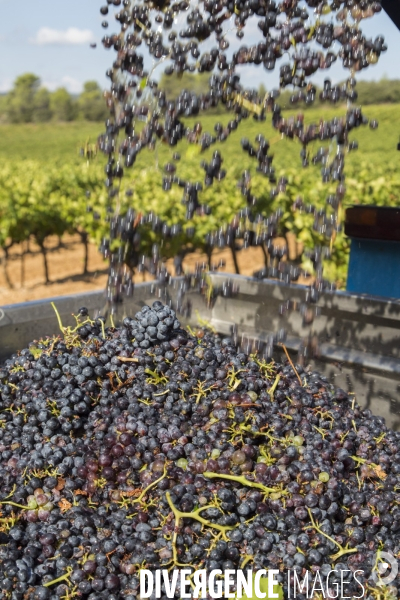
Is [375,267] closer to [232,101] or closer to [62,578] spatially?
[232,101]

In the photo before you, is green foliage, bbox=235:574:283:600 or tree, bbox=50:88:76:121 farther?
tree, bbox=50:88:76:121

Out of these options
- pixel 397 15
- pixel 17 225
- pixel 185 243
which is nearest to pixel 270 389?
pixel 397 15

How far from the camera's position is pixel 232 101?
5.32ft

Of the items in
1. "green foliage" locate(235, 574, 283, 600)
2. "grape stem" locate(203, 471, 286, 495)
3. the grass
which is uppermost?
"grape stem" locate(203, 471, 286, 495)

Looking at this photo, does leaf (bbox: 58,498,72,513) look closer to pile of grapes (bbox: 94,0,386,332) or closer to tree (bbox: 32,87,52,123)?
pile of grapes (bbox: 94,0,386,332)

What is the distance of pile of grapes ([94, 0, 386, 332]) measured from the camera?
5.04ft

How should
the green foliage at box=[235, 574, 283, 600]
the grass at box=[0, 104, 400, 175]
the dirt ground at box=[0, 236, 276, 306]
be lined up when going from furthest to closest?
1. the grass at box=[0, 104, 400, 175]
2. the dirt ground at box=[0, 236, 276, 306]
3. the green foliage at box=[235, 574, 283, 600]

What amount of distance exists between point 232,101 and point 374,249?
3.08 ft

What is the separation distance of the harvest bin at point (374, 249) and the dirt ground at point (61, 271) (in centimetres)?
561

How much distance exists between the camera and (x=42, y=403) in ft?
4.80

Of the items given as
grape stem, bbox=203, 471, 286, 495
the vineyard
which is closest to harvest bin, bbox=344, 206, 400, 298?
grape stem, bbox=203, 471, 286, 495

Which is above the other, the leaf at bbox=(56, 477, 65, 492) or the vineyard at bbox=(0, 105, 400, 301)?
the leaf at bbox=(56, 477, 65, 492)

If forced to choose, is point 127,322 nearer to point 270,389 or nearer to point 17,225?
point 270,389

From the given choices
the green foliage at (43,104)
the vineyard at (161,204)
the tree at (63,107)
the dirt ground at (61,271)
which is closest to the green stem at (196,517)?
the vineyard at (161,204)
